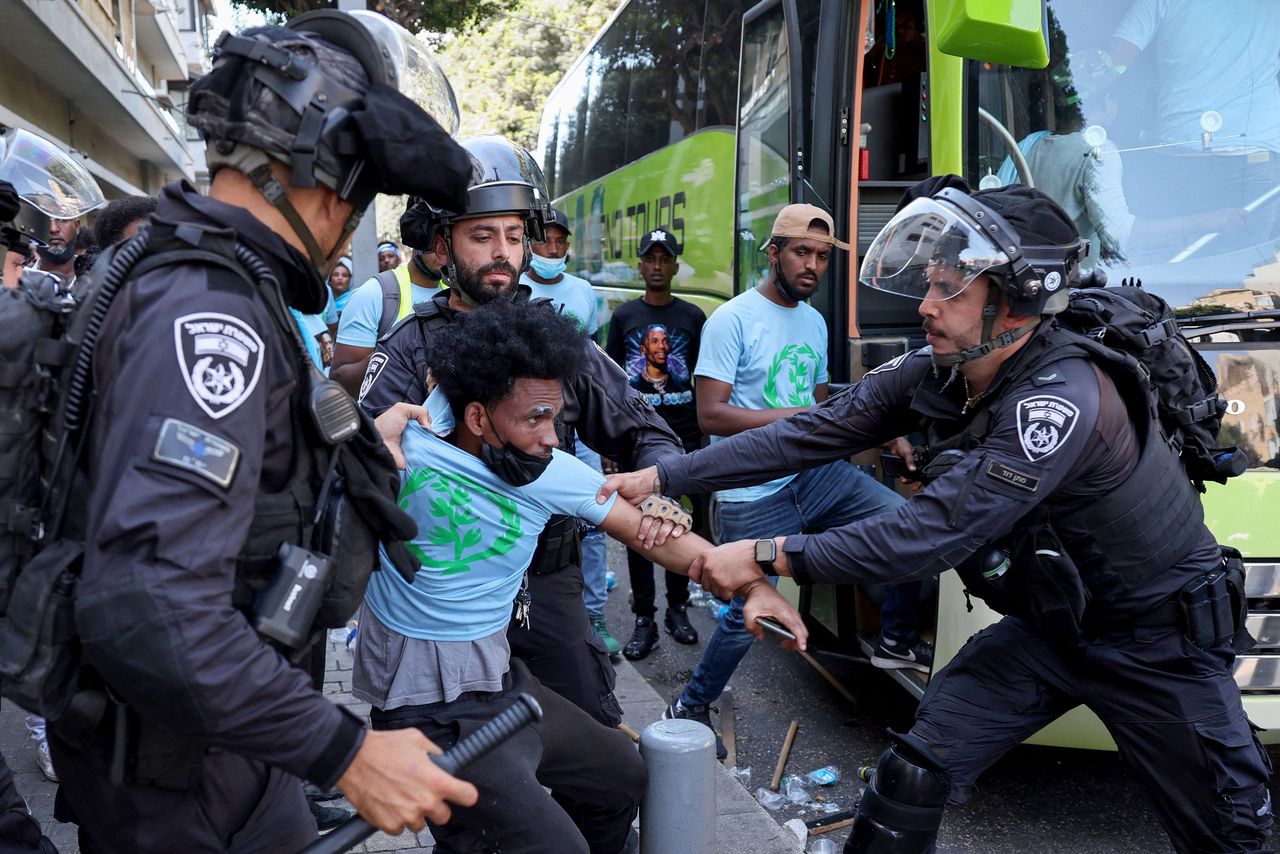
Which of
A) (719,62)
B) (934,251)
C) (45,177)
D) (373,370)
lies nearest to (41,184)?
(45,177)

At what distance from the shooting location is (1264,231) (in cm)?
408

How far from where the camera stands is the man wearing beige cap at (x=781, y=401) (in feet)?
14.7

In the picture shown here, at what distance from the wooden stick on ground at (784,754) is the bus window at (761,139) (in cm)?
236

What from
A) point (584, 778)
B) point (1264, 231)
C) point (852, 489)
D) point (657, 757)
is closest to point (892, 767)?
point (657, 757)

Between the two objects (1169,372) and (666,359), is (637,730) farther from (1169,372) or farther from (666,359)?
(1169,372)

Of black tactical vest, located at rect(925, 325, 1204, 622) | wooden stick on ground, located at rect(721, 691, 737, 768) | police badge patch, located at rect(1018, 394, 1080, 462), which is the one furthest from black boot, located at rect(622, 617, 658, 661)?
police badge patch, located at rect(1018, 394, 1080, 462)

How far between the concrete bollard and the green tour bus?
1.30m

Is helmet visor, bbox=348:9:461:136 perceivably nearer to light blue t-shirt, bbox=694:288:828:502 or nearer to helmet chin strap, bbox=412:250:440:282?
helmet chin strap, bbox=412:250:440:282

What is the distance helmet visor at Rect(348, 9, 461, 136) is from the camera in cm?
197

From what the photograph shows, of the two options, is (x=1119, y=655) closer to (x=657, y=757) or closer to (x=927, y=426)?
(x=927, y=426)

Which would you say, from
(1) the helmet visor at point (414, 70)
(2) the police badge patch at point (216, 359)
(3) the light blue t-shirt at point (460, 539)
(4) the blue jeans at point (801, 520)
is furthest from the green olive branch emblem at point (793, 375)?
(2) the police badge patch at point (216, 359)

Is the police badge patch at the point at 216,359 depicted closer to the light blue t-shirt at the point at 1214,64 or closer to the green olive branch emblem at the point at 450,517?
the green olive branch emblem at the point at 450,517

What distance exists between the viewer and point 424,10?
15.1 m

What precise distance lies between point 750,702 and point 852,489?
1293 millimetres
